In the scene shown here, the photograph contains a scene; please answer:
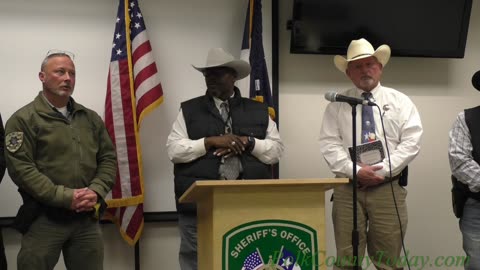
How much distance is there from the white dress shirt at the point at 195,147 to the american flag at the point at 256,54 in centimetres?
63

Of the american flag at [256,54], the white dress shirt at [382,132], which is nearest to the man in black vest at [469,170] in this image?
the white dress shirt at [382,132]

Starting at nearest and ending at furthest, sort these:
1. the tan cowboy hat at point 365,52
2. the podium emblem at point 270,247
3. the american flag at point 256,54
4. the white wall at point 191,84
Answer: the podium emblem at point 270,247, the tan cowboy hat at point 365,52, the white wall at point 191,84, the american flag at point 256,54

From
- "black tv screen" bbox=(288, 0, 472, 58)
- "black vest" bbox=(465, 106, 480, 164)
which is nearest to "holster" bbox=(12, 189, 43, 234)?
"black tv screen" bbox=(288, 0, 472, 58)

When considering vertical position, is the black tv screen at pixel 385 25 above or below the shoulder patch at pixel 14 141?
above

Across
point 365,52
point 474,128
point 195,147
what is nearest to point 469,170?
point 474,128

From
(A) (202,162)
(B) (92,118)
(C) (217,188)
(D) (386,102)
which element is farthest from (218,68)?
(C) (217,188)

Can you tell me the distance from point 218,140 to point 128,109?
90 centimetres

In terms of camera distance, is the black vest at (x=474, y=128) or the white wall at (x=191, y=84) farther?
the white wall at (x=191, y=84)

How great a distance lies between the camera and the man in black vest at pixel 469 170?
3.07 m

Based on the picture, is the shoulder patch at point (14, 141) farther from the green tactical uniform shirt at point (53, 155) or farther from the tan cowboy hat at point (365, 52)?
the tan cowboy hat at point (365, 52)

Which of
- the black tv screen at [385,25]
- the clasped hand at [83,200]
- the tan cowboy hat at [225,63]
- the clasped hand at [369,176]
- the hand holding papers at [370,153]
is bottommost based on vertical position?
the clasped hand at [83,200]

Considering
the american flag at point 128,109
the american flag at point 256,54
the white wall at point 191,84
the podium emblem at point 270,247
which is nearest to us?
the podium emblem at point 270,247

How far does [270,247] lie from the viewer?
7.09 ft

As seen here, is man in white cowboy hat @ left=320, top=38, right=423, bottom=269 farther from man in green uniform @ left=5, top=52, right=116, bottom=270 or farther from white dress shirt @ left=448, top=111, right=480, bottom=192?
man in green uniform @ left=5, top=52, right=116, bottom=270
